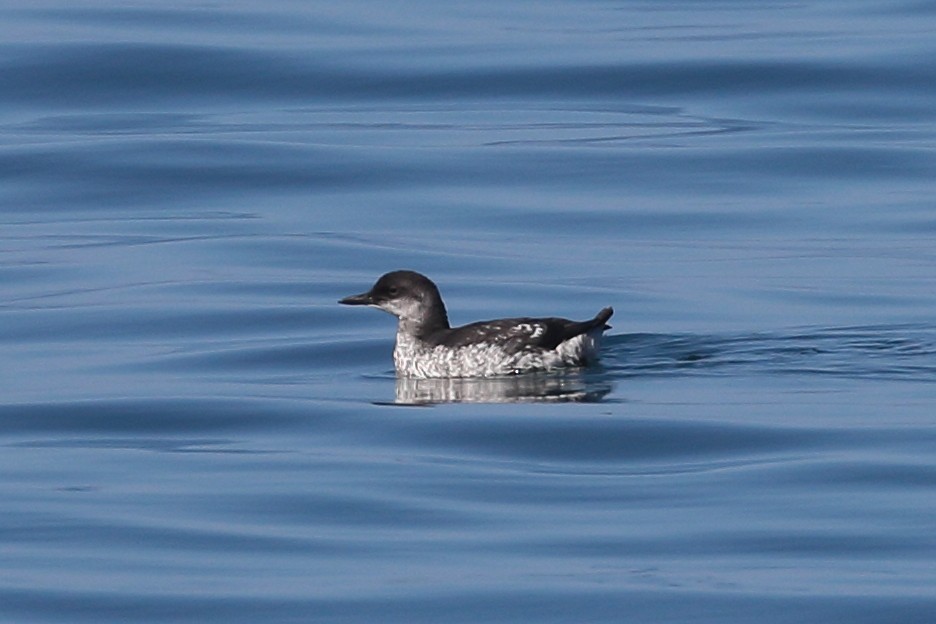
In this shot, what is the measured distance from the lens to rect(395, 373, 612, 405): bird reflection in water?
1446 cm

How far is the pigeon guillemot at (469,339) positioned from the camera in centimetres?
1518

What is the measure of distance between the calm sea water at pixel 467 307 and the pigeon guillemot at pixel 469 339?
263mm

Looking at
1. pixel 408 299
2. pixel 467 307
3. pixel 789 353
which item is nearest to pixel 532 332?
pixel 408 299

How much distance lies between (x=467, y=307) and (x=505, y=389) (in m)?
3.17

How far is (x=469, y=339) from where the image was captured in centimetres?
1530

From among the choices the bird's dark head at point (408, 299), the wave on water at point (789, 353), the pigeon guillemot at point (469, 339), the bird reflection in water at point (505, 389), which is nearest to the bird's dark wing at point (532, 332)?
the pigeon guillemot at point (469, 339)

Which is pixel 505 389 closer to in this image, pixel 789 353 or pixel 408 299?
pixel 408 299

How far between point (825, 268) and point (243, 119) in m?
11.0

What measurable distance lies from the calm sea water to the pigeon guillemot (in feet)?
0.86

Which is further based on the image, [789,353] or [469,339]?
[789,353]

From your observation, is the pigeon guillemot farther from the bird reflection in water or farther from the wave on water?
the wave on water

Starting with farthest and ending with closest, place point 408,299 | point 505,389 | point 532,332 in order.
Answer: point 408,299 → point 532,332 → point 505,389

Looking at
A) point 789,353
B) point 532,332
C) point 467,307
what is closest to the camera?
point 532,332

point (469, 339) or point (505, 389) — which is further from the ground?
point (469, 339)
